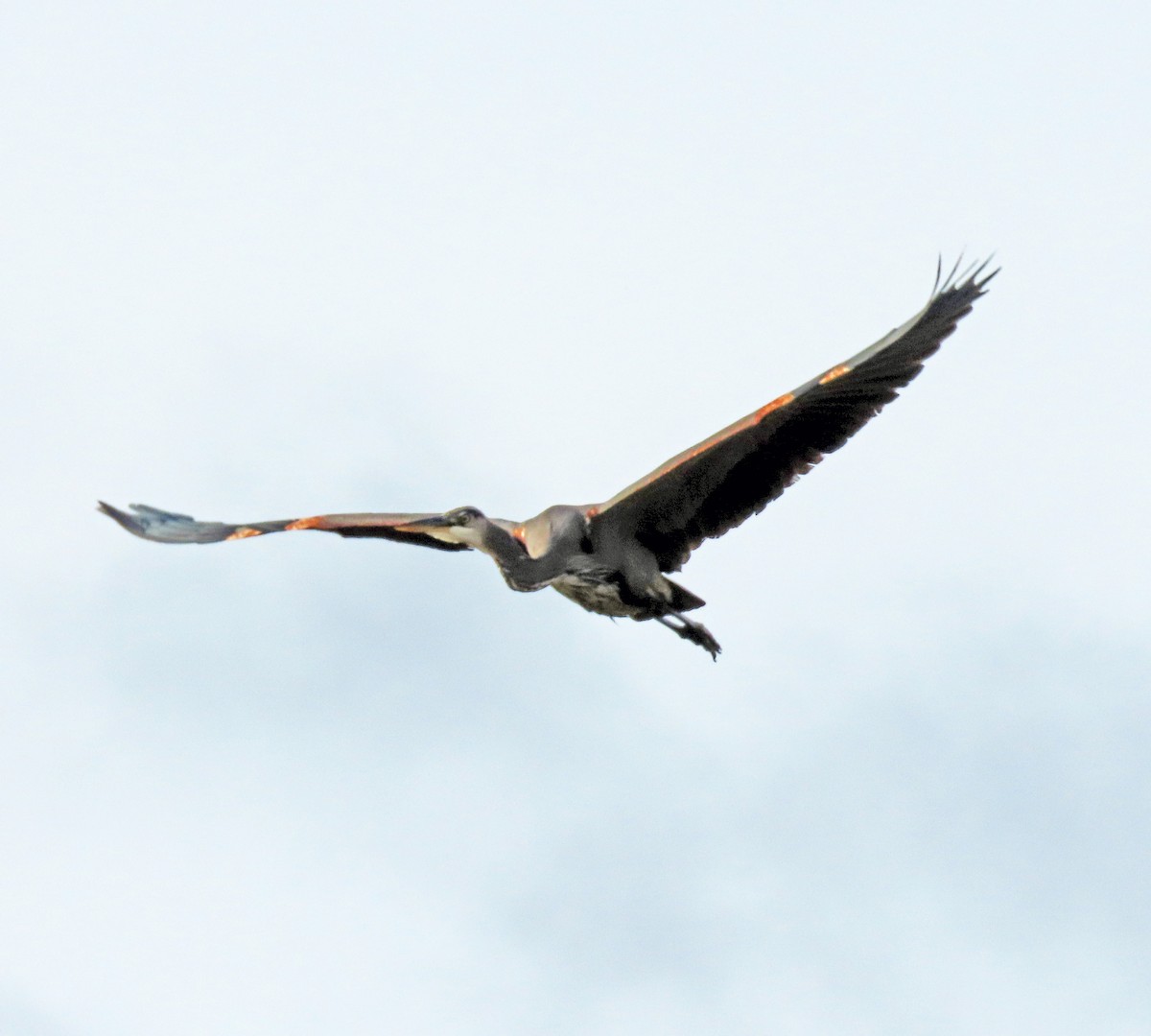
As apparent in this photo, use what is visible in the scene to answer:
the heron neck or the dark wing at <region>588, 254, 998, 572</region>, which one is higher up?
the dark wing at <region>588, 254, 998, 572</region>

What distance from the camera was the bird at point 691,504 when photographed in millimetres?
16781

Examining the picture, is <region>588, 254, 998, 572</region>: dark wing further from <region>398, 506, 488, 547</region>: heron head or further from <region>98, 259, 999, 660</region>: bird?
<region>398, 506, 488, 547</region>: heron head

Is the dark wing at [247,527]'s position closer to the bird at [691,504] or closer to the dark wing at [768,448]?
the bird at [691,504]

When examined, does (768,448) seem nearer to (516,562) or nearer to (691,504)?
(691,504)

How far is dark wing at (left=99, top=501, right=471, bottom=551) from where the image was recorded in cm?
1897

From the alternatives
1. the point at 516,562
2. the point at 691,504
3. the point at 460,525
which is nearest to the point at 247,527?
the point at 460,525

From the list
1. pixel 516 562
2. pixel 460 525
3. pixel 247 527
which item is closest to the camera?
pixel 516 562

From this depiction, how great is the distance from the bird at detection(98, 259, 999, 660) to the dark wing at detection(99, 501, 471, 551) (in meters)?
0.79

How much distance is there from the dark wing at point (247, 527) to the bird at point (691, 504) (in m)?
0.79

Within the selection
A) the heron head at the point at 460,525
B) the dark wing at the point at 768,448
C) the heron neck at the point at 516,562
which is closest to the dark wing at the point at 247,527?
the heron head at the point at 460,525

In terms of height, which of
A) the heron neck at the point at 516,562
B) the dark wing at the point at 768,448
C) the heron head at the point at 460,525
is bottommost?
the heron neck at the point at 516,562

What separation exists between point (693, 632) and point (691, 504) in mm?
1166

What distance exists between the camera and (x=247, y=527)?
19469 millimetres

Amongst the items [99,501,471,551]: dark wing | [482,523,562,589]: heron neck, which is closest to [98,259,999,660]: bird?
[482,523,562,589]: heron neck
